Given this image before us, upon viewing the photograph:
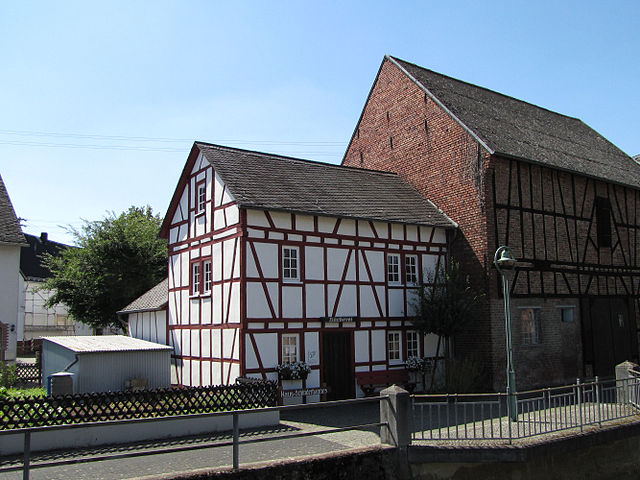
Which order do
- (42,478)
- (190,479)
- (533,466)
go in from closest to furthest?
(190,479) → (42,478) → (533,466)

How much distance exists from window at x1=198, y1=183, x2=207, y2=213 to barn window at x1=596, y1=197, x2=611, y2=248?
48.3 feet

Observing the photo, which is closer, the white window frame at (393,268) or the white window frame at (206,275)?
the white window frame at (206,275)

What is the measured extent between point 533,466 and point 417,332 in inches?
327

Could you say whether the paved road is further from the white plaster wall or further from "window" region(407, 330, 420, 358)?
the white plaster wall

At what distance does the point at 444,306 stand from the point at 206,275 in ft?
24.1

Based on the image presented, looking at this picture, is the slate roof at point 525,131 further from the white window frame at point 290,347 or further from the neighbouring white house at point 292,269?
the white window frame at point 290,347

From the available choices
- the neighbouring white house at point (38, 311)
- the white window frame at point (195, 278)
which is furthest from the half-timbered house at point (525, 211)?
the neighbouring white house at point (38, 311)

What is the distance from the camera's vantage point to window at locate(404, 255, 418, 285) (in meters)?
18.9

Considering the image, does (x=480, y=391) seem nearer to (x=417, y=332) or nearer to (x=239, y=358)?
(x=417, y=332)

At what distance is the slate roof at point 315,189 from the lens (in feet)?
55.0

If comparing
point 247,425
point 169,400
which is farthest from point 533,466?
point 169,400

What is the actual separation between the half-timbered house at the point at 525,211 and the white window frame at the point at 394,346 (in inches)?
93.7

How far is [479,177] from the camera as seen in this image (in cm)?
1931

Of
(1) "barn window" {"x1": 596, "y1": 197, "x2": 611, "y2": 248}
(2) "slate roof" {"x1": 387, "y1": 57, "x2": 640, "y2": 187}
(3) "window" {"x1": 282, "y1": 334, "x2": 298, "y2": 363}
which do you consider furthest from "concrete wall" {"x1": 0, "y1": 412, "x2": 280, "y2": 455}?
(1) "barn window" {"x1": 596, "y1": 197, "x2": 611, "y2": 248}
